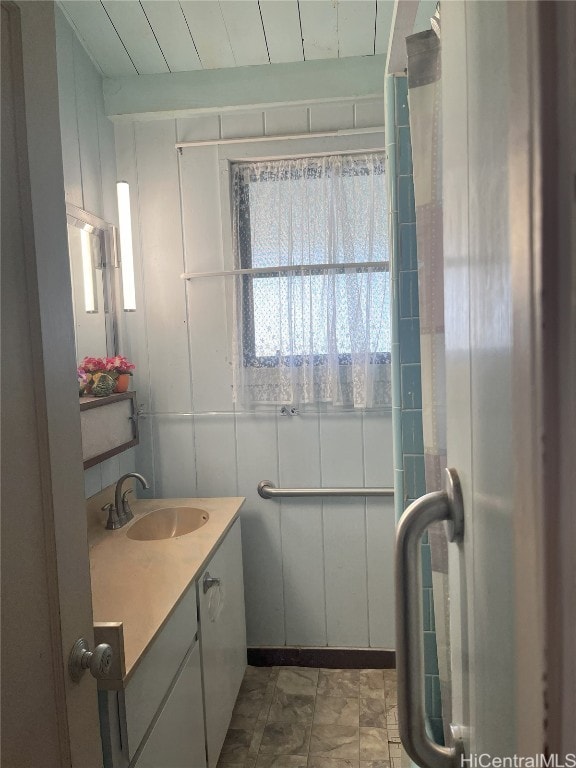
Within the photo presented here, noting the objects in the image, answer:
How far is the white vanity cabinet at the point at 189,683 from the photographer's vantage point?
1034 millimetres

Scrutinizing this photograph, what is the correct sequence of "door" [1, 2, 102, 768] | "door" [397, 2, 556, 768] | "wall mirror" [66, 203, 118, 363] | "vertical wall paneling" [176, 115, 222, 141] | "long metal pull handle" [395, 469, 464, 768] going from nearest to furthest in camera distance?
"door" [397, 2, 556, 768], "long metal pull handle" [395, 469, 464, 768], "door" [1, 2, 102, 768], "wall mirror" [66, 203, 118, 363], "vertical wall paneling" [176, 115, 222, 141]

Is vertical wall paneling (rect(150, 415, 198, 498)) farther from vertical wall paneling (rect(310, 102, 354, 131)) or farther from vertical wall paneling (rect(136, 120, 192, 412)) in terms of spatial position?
vertical wall paneling (rect(310, 102, 354, 131))

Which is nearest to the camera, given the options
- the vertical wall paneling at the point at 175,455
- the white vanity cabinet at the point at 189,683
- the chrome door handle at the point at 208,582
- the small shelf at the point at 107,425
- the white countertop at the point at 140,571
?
the white vanity cabinet at the point at 189,683

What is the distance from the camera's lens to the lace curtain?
2.06 meters

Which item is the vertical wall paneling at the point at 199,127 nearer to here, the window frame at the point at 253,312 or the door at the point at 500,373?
the window frame at the point at 253,312

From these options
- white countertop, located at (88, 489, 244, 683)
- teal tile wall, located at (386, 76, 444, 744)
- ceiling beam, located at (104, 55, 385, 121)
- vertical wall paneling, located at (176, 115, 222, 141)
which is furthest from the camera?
vertical wall paneling, located at (176, 115, 222, 141)

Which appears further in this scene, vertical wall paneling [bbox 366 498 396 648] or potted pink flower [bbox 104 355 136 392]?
vertical wall paneling [bbox 366 498 396 648]

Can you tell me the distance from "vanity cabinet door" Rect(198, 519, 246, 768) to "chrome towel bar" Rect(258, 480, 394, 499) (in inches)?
7.4

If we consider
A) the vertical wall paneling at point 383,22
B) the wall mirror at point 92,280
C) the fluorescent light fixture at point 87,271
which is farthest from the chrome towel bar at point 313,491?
the vertical wall paneling at point 383,22

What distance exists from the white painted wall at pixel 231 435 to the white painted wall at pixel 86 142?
0.10 meters

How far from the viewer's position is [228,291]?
85.0 inches

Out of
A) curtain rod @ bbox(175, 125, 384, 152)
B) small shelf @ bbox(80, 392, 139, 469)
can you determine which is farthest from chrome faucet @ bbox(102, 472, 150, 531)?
curtain rod @ bbox(175, 125, 384, 152)

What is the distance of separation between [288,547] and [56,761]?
5.16 feet

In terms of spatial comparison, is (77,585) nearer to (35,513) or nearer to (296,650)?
(35,513)
